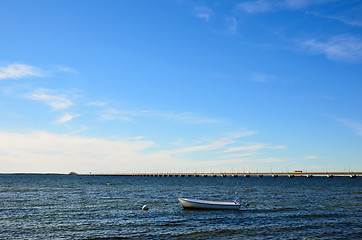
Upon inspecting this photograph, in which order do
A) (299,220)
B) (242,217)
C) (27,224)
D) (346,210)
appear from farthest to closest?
(346,210), (242,217), (299,220), (27,224)

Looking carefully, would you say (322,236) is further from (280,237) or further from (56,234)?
(56,234)

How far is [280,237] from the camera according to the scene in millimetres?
28859

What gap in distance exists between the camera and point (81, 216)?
39.3 m

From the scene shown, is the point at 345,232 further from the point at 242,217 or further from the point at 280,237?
the point at 242,217

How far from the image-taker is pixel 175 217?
39.7 m

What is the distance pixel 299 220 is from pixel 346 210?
1289cm

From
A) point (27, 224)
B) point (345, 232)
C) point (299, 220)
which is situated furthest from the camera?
point (299, 220)

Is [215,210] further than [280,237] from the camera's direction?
Yes

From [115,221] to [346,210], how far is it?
3308cm

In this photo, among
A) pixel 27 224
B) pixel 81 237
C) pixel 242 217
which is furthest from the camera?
pixel 242 217

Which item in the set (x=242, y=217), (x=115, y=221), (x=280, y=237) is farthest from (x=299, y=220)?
(x=115, y=221)

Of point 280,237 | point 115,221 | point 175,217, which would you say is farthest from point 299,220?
point 115,221

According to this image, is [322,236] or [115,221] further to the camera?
[115,221]

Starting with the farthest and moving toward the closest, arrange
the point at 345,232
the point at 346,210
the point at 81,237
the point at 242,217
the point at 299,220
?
the point at 346,210
the point at 242,217
the point at 299,220
the point at 345,232
the point at 81,237
